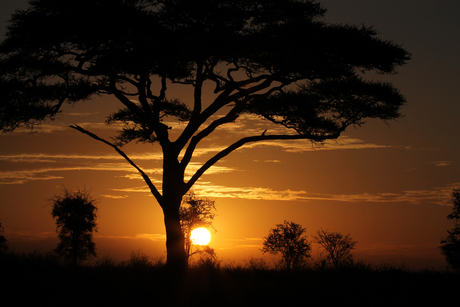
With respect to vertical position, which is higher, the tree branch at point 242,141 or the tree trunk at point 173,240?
the tree branch at point 242,141

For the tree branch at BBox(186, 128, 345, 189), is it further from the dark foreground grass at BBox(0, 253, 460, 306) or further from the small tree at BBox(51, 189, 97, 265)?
the small tree at BBox(51, 189, 97, 265)

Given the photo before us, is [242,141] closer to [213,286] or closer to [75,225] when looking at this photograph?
[213,286]

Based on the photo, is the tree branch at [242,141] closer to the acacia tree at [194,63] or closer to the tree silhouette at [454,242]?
the acacia tree at [194,63]

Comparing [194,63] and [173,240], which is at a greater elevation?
[194,63]

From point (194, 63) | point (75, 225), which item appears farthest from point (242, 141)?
point (75, 225)

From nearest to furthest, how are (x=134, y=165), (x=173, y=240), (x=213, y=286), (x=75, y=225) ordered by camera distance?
(x=213, y=286)
(x=173, y=240)
(x=134, y=165)
(x=75, y=225)

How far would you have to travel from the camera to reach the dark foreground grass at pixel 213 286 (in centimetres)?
1003

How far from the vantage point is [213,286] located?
1128 cm

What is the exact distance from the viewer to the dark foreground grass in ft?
32.9

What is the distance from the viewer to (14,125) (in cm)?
1647

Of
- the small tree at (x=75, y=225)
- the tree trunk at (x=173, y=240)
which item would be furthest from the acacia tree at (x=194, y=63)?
the small tree at (x=75, y=225)

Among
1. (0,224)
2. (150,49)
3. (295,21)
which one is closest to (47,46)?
(150,49)

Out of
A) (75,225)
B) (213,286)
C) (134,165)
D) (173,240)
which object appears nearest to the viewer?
(213,286)

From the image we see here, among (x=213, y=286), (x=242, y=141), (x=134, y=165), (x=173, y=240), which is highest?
(x=242, y=141)
